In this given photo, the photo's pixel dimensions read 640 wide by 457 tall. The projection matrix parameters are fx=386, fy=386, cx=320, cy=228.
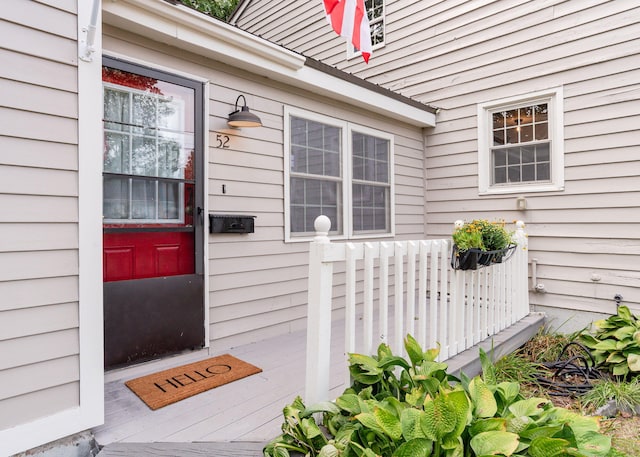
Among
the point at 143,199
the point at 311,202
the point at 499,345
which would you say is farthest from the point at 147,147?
the point at 499,345

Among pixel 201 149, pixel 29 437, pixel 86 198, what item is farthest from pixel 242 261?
pixel 29 437

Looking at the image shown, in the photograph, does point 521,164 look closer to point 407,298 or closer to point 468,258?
point 468,258

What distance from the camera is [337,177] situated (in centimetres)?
437

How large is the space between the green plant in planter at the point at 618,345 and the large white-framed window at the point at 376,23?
A: 4.63 meters

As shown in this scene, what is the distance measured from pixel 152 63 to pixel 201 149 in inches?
27.9

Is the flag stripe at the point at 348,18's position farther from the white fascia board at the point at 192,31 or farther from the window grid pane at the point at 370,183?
the window grid pane at the point at 370,183

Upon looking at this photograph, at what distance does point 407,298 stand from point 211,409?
1.33m

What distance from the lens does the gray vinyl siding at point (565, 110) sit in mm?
3875

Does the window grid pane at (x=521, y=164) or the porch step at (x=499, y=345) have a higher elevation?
the window grid pane at (x=521, y=164)

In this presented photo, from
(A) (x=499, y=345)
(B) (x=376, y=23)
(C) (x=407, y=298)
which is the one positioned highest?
(B) (x=376, y=23)

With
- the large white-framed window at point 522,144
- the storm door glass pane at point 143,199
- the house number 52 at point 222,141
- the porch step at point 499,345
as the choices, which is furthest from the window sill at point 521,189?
the storm door glass pane at point 143,199

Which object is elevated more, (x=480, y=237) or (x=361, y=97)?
(x=361, y=97)

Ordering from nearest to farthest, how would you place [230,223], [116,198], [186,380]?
[186,380]
[116,198]
[230,223]

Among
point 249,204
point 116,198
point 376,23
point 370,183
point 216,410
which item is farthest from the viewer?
point 376,23
